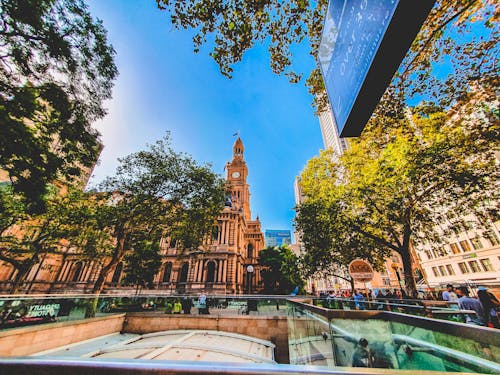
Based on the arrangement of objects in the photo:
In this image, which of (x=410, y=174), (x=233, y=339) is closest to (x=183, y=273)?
(x=233, y=339)

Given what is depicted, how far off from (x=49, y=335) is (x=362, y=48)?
418 inches

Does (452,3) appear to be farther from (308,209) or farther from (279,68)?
(308,209)

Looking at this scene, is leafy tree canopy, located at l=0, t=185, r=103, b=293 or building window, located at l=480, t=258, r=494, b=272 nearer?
leafy tree canopy, located at l=0, t=185, r=103, b=293

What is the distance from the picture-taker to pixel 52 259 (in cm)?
3319

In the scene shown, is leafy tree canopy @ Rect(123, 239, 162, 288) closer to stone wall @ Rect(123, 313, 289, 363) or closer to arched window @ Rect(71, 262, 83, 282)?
stone wall @ Rect(123, 313, 289, 363)

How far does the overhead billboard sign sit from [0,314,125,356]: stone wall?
947 cm

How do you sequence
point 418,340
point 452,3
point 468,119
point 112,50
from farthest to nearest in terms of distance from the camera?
point 468,119 < point 112,50 < point 452,3 < point 418,340

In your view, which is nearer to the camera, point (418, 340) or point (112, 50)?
point (418, 340)

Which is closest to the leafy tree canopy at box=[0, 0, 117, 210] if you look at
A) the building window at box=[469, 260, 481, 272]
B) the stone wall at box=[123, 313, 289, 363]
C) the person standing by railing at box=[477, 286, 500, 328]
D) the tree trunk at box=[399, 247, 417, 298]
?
the stone wall at box=[123, 313, 289, 363]

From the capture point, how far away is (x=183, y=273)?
32.0 m

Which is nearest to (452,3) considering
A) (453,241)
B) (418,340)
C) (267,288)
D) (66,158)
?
(418,340)

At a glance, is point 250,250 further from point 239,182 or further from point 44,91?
point 44,91

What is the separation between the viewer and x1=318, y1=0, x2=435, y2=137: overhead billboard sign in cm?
167

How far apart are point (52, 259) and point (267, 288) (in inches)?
1347
